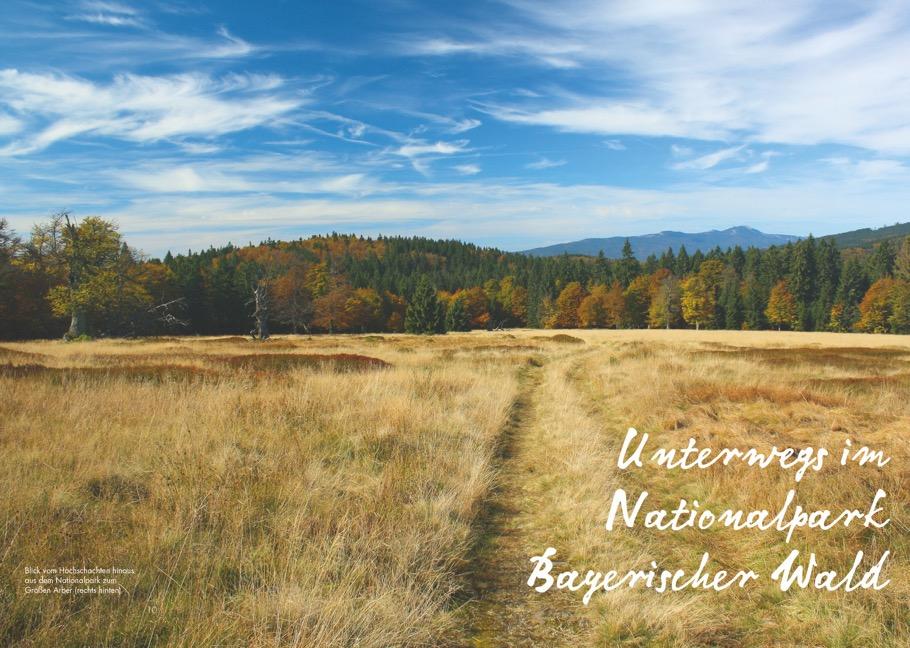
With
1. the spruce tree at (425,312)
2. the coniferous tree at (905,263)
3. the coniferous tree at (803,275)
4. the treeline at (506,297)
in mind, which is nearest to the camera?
the treeline at (506,297)

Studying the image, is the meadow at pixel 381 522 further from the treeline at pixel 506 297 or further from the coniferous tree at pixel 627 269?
the coniferous tree at pixel 627 269

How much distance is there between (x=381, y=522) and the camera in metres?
4.67

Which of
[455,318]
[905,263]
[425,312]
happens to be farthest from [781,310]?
[425,312]

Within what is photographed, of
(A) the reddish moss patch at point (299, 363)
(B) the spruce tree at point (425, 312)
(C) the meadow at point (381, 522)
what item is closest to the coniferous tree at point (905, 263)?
(B) the spruce tree at point (425, 312)

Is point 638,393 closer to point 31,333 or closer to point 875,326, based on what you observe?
point 31,333

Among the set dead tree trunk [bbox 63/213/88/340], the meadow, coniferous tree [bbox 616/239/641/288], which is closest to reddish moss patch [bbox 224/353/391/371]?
the meadow

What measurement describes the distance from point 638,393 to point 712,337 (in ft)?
165

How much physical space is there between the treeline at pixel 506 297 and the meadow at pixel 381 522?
3803cm

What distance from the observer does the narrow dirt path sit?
11.7ft

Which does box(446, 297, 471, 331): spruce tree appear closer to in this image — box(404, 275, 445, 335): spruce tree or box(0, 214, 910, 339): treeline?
box(0, 214, 910, 339): treeline

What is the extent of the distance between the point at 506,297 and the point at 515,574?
104367mm

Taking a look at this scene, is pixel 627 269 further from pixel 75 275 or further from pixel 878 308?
pixel 75 275

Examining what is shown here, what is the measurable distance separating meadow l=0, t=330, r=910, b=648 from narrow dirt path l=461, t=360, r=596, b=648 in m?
0.02

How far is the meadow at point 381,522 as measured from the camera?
327 cm
